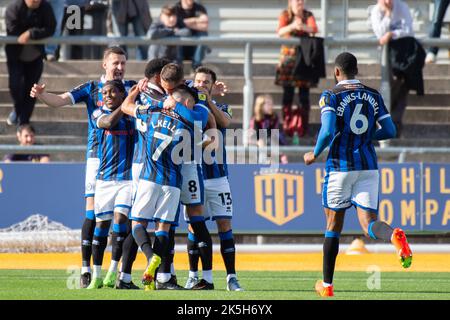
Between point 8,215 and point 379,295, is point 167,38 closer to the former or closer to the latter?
point 8,215

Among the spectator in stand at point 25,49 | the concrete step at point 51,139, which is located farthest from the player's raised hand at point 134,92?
the concrete step at point 51,139

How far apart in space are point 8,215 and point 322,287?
7.29 m

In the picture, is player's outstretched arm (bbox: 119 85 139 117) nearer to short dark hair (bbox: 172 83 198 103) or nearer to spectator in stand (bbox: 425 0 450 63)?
short dark hair (bbox: 172 83 198 103)

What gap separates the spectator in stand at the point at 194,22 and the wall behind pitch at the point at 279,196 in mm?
2710

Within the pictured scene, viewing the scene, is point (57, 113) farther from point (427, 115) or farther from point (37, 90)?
point (37, 90)

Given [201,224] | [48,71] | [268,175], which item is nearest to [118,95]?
[201,224]

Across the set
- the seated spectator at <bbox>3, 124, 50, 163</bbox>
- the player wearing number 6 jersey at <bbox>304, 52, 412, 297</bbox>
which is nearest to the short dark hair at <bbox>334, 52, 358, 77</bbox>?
the player wearing number 6 jersey at <bbox>304, 52, 412, 297</bbox>

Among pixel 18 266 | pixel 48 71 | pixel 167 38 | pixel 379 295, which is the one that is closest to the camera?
pixel 379 295

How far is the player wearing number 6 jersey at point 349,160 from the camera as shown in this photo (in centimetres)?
1128

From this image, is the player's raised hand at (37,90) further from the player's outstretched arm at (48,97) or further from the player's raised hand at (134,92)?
the player's raised hand at (134,92)

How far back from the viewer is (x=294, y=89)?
746 inches

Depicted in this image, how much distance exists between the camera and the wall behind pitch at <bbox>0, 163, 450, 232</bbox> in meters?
17.4

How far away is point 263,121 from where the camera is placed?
18.0 meters

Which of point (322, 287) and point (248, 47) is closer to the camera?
point (322, 287)
